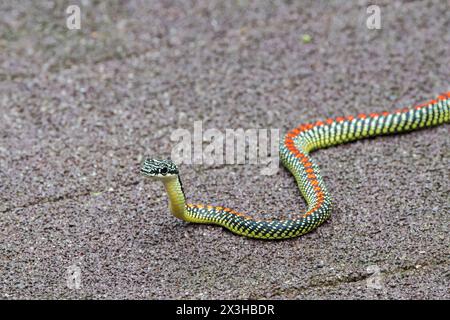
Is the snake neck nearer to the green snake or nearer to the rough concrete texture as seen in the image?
the green snake

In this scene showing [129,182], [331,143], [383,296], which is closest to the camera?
[383,296]

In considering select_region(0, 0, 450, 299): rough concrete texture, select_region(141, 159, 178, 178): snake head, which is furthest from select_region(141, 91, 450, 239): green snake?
select_region(0, 0, 450, 299): rough concrete texture

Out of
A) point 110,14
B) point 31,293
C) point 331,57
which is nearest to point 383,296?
point 31,293

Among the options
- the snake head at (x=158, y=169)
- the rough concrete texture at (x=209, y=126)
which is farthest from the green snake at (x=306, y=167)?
the rough concrete texture at (x=209, y=126)

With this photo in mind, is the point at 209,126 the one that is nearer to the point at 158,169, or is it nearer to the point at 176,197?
the point at 176,197

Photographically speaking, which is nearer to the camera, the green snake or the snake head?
the snake head
